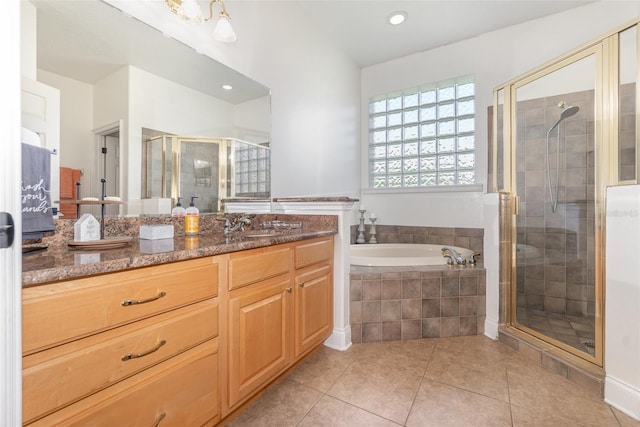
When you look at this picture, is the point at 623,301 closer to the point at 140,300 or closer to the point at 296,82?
the point at 140,300

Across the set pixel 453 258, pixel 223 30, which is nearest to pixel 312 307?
pixel 453 258

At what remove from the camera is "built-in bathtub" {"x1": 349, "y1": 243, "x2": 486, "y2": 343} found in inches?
81.0

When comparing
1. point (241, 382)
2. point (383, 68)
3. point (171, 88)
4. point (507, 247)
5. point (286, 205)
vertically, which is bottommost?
point (241, 382)

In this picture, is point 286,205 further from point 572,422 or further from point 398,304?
point 572,422

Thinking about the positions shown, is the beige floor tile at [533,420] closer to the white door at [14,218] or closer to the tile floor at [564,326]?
the tile floor at [564,326]

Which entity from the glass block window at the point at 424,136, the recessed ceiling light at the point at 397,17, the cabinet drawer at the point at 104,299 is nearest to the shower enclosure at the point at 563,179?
the glass block window at the point at 424,136

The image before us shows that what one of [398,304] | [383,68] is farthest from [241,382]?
[383,68]

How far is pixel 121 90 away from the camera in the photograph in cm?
132

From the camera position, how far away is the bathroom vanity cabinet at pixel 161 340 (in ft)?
2.26

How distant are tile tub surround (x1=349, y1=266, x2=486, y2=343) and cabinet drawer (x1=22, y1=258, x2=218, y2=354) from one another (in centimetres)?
129

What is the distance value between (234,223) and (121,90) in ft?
3.07

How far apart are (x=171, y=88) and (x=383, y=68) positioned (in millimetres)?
2715

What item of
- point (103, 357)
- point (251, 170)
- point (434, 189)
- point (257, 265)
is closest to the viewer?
point (103, 357)

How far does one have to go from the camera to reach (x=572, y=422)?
4.26 feet
